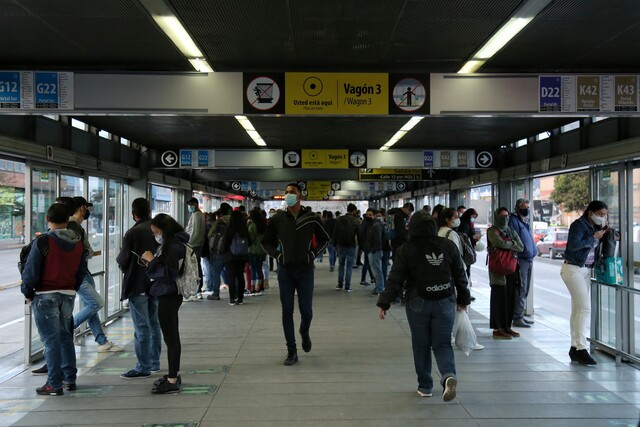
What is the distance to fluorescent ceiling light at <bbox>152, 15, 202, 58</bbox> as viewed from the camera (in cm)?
430

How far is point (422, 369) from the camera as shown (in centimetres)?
474

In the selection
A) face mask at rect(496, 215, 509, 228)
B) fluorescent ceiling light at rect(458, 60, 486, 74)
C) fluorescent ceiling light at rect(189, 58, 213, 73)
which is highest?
fluorescent ceiling light at rect(458, 60, 486, 74)

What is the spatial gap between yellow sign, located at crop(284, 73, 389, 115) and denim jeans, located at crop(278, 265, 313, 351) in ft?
5.77

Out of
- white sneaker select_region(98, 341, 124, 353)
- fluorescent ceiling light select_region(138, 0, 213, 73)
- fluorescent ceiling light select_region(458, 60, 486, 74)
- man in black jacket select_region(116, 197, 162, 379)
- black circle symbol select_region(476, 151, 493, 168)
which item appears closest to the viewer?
fluorescent ceiling light select_region(138, 0, 213, 73)

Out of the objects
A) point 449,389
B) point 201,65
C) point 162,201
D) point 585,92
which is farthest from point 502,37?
point 162,201

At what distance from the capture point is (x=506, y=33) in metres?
4.65

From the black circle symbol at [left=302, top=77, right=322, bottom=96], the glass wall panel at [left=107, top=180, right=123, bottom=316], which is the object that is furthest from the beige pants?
the glass wall panel at [left=107, top=180, right=123, bottom=316]

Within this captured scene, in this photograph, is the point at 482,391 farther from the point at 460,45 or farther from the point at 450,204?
the point at 450,204

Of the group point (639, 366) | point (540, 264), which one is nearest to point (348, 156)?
point (639, 366)

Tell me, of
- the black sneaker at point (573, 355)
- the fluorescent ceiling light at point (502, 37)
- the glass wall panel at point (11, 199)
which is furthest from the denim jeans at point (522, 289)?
the glass wall panel at point (11, 199)

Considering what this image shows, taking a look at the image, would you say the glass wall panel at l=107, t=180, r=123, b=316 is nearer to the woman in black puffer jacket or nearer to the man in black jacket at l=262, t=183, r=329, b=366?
the man in black jacket at l=262, t=183, r=329, b=366

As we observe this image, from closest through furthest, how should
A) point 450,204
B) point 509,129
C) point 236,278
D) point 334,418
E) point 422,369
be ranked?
point 334,418, point 422,369, point 509,129, point 236,278, point 450,204

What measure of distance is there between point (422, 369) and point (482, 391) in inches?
29.1

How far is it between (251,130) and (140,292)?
15.8ft
